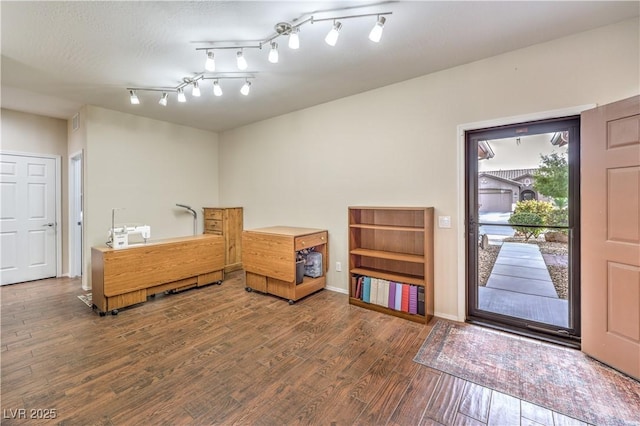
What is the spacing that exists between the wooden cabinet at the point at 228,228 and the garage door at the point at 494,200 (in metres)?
3.95

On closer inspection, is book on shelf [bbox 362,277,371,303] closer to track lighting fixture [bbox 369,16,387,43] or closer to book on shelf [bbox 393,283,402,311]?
book on shelf [bbox 393,283,402,311]

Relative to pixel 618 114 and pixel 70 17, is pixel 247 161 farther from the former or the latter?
pixel 618 114

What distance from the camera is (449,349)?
245 centimetres

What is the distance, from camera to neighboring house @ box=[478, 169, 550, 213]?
2754 millimetres

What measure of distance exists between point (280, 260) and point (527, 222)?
2.79m

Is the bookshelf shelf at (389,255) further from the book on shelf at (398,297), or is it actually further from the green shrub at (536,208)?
the green shrub at (536,208)

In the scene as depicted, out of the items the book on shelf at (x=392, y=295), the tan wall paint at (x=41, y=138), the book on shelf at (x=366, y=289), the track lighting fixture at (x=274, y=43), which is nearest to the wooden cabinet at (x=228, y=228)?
the track lighting fixture at (x=274, y=43)

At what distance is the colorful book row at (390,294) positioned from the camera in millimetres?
3016

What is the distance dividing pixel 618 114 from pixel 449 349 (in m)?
2.30

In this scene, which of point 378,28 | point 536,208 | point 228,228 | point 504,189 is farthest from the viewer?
point 228,228

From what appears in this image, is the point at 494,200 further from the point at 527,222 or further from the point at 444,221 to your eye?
the point at 444,221

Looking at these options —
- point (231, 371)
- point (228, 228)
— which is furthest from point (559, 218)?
point (228, 228)

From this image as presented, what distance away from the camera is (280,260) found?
3574 mm

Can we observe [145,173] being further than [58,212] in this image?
No
